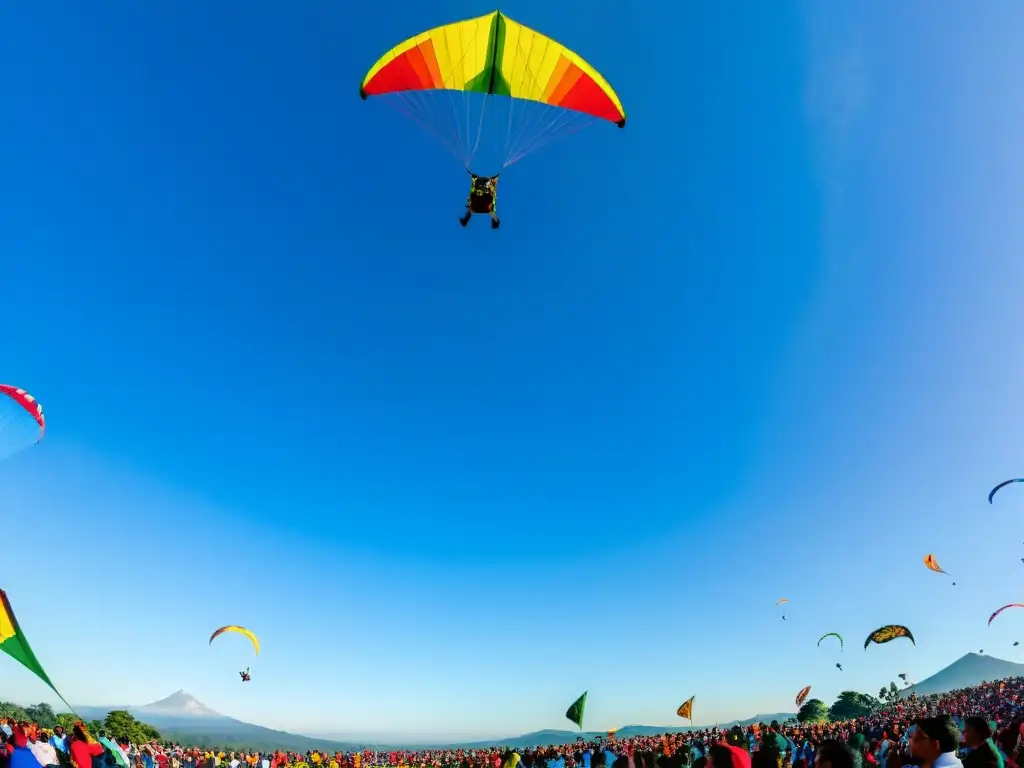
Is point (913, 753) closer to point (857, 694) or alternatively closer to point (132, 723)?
point (132, 723)

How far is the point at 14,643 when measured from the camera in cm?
1304

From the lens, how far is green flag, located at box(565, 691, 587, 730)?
86.1 feet

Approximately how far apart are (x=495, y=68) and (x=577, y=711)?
89.2ft

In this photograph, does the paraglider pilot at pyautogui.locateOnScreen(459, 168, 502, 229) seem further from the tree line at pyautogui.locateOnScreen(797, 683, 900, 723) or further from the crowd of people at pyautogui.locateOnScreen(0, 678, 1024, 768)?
the tree line at pyautogui.locateOnScreen(797, 683, 900, 723)

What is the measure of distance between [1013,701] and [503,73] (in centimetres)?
5158

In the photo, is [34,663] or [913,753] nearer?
[913,753]

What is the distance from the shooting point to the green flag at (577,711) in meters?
26.3

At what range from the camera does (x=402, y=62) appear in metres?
16.1

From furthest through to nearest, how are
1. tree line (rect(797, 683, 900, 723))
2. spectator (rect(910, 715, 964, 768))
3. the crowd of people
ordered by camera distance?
tree line (rect(797, 683, 900, 723)) → spectator (rect(910, 715, 964, 768)) → the crowd of people

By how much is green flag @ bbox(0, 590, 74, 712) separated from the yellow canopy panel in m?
15.4

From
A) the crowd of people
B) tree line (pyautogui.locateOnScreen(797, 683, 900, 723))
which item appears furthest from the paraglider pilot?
tree line (pyautogui.locateOnScreen(797, 683, 900, 723))

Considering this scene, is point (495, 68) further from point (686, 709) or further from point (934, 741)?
point (686, 709)

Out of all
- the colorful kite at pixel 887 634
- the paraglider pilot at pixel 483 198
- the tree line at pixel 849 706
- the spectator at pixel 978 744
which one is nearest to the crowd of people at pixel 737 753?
the spectator at pixel 978 744

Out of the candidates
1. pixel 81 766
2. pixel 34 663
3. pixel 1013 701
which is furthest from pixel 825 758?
pixel 1013 701
